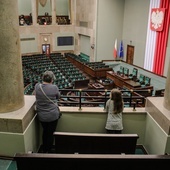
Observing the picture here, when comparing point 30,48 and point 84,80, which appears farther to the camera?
point 30,48

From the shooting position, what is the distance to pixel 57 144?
2943 millimetres

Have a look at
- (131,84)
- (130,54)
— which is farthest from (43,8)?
(131,84)

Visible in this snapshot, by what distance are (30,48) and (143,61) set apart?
395 inches

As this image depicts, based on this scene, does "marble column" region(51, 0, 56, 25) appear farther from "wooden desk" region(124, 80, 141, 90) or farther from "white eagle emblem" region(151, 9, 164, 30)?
"wooden desk" region(124, 80, 141, 90)

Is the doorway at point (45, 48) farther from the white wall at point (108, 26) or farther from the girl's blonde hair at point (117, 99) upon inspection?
the girl's blonde hair at point (117, 99)

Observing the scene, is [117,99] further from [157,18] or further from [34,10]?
[34,10]

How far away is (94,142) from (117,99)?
744 mm

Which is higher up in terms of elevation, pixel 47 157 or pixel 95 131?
pixel 47 157

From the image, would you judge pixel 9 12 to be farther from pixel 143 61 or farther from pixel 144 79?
pixel 143 61

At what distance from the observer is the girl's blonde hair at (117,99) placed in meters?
3.20

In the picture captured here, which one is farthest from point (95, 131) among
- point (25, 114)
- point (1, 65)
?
point (1, 65)

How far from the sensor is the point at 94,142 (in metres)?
2.87
